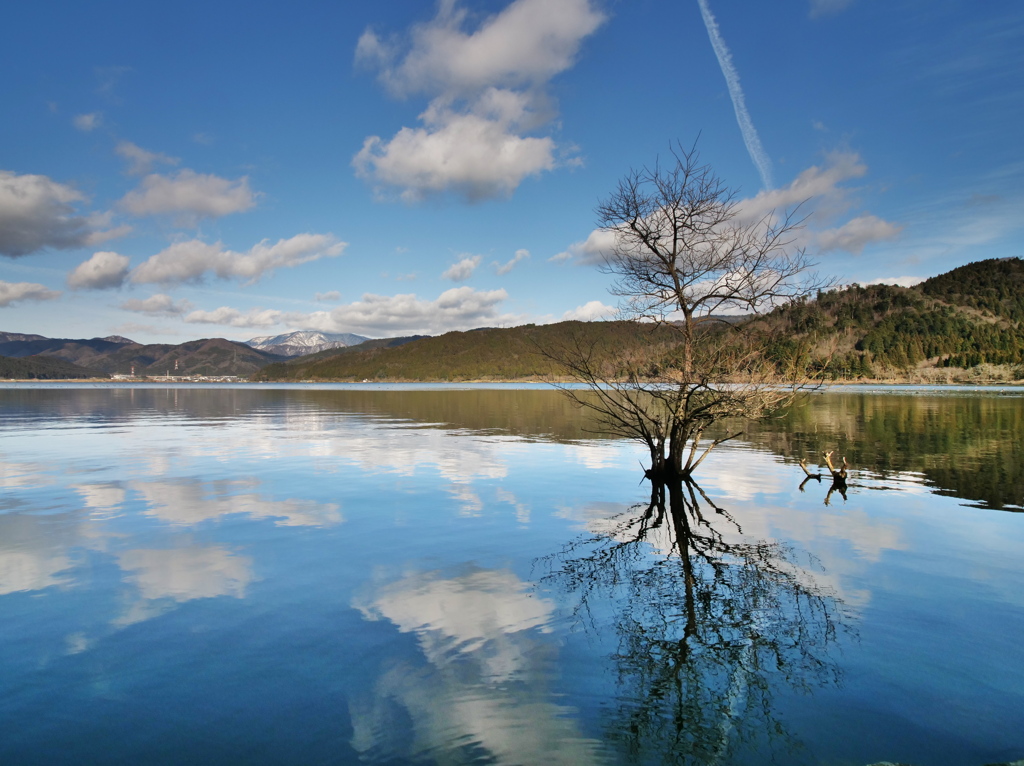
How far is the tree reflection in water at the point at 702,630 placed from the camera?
5.47 m

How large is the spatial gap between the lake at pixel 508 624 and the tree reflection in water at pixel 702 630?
37 mm

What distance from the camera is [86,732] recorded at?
5.41 meters

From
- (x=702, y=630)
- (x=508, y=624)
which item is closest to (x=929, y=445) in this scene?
(x=702, y=630)

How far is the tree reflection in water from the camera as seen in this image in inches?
215

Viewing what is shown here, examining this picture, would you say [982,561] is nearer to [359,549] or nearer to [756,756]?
[756,756]

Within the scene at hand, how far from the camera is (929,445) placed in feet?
95.7

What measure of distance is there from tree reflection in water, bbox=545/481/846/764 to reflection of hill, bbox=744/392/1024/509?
33.2 feet

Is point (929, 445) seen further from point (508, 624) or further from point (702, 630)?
point (508, 624)

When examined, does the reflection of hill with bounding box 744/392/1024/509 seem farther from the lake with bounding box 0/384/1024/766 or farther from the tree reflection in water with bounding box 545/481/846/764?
the tree reflection in water with bounding box 545/481/846/764

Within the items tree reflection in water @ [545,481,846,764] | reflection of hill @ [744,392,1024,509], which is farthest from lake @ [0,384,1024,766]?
reflection of hill @ [744,392,1024,509]

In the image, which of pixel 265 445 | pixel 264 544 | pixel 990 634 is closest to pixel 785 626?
pixel 990 634

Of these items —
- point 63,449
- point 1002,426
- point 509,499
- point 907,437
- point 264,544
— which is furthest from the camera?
point 1002,426

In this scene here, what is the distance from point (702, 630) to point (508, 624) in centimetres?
242

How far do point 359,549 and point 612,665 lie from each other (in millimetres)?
6267
